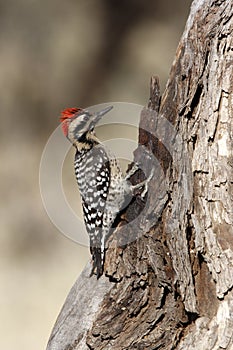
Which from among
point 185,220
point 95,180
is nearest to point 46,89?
point 95,180

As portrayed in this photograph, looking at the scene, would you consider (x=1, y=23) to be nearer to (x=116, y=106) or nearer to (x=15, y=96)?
(x=15, y=96)

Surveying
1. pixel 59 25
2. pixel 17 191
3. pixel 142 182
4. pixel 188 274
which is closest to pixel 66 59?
pixel 59 25

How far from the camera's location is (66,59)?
14.7 ft

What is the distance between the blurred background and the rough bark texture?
1.56 metres

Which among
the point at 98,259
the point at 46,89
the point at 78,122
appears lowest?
the point at 98,259

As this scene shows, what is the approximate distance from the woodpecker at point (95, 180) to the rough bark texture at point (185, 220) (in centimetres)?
21

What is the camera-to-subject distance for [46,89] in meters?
4.49

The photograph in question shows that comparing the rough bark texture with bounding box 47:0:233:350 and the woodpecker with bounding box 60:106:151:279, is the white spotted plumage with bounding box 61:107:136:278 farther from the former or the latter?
the rough bark texture with bounding box 47:0:233:350

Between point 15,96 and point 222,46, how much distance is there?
1897mm

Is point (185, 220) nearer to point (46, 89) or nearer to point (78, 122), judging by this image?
point (78, 122)

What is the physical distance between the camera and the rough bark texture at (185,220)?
281 centimetres

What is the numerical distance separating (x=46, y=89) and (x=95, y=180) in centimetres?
108

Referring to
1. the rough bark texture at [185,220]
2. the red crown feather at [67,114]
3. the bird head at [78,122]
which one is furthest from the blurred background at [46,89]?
the rough bark texture at [185,220]

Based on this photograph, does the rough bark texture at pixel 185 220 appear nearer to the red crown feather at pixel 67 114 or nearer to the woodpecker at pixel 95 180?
the woodpecker at pixel 95 180
